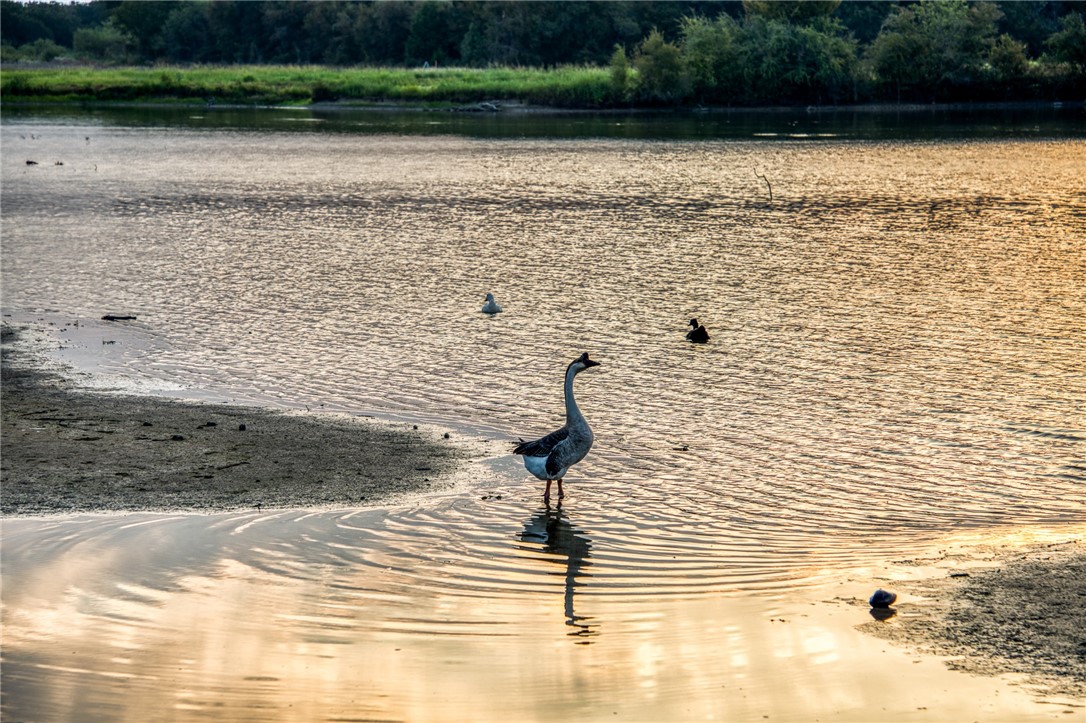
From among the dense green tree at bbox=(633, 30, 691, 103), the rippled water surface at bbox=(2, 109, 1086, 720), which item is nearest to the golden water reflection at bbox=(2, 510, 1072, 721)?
the rippled water surface at bbox=(2, 109, 1086, 720)

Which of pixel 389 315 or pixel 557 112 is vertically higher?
pixel 557 112

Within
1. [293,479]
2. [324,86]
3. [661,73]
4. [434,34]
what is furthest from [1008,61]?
[293,479]

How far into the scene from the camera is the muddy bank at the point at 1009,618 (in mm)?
8086

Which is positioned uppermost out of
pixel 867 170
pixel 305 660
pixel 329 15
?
pixel 329 15

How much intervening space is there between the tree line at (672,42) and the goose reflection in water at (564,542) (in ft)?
333

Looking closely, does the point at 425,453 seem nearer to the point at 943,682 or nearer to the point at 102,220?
the point at 943,682

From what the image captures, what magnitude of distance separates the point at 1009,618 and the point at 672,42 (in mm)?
114992

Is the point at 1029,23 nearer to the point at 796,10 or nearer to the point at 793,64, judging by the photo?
the point at 796,10

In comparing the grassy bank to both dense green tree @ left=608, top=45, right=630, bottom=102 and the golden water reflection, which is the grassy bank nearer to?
dense green tree @ left=608, top=45, right=630, bottom=102

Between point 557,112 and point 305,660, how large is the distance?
106904mm

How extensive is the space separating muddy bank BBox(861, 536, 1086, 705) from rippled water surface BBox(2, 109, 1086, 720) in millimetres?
372

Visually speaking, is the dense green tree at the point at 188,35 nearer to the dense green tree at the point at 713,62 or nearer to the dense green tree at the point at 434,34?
the dense green tree at the point at 434,34

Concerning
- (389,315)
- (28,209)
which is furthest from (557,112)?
(389,315)

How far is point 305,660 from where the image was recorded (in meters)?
8.68
